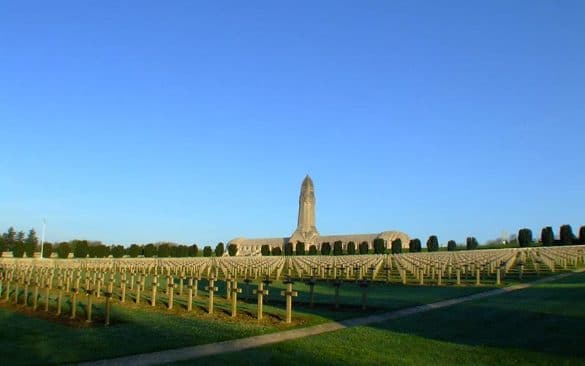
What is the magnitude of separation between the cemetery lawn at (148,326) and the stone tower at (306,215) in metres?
59.8

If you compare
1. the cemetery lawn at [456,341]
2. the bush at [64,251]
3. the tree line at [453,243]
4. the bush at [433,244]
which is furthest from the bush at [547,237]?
the bush at [64,251]

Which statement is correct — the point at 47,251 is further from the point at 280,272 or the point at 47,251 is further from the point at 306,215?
the point at 280,272

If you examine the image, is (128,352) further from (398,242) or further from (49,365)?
(398,242)

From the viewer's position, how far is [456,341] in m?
9.75

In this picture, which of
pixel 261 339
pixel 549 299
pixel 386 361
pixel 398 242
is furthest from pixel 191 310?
pixel 398 242

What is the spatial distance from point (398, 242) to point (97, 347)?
2124 inches

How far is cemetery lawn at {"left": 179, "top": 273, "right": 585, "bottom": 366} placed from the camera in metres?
8.15

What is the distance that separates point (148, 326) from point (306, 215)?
2705 inches

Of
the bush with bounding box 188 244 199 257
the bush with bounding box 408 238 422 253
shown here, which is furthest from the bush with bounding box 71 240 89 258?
the bush with bounding box 408 238 422 253

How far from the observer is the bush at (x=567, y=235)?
48.5 m

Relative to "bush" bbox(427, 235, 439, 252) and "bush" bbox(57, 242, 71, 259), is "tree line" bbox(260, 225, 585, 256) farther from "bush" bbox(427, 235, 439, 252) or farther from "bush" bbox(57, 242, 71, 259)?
"bush" bbox(57, 242, 71, 259)

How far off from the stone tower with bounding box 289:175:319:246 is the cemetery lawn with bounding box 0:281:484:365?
59818mm

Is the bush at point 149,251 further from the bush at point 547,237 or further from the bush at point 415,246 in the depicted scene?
the bush at point 547,237

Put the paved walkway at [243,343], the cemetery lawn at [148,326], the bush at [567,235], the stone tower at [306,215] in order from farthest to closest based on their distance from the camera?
the stone tower at [306,215] < the bush at [567,235] < the cemetery lawn at [148,326] < the paved walkway at [243,343]
